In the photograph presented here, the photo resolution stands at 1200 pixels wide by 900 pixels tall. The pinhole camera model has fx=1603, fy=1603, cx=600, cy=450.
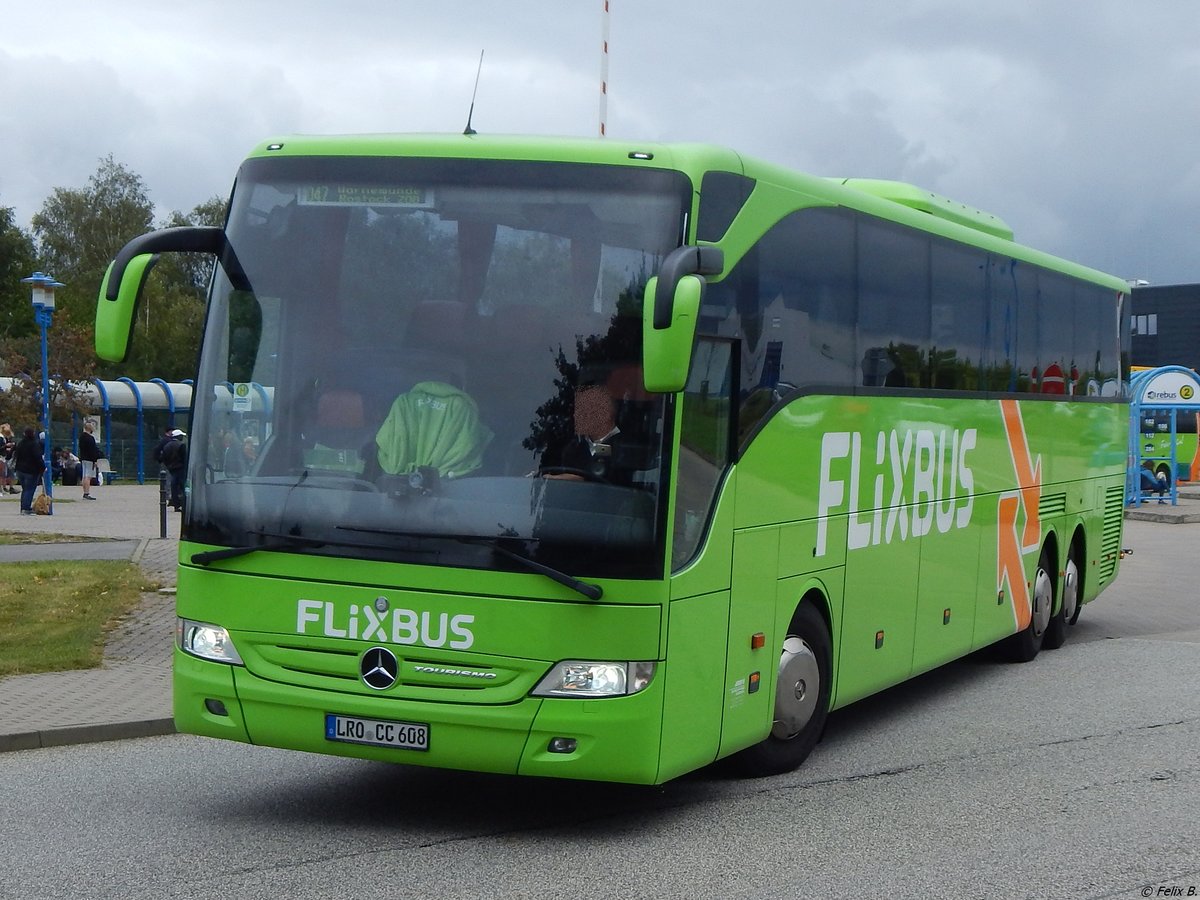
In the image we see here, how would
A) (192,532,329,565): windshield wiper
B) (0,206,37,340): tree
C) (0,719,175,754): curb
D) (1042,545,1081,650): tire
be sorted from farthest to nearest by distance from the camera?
(0,206,37,340): tree, (1042,545,1081,650): tire, (0,719,175,754): curb, (192,532,329,565): windshield wiper

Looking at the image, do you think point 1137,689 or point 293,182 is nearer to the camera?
point 293,182

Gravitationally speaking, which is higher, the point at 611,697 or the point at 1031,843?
the point at 611,697

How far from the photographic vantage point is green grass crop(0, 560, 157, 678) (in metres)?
12.2

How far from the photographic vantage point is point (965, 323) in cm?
1179

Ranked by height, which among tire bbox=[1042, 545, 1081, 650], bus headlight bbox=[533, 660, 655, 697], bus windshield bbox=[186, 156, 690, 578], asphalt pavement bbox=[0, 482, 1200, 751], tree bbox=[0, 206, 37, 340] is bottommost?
asphalt pavement bbox=[0, 482, 1200, 751]

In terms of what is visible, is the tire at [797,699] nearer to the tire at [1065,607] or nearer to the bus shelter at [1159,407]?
the tire at [1065,607]

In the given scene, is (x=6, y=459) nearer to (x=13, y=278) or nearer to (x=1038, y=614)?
(x=1038, y=614)

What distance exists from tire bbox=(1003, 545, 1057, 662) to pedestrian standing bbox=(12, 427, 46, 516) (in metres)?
21.2

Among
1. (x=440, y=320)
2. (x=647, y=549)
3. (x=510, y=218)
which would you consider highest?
(x=510, y=218)

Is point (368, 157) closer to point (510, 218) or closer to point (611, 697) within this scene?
point (510, 218)

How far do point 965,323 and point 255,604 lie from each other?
254 inches

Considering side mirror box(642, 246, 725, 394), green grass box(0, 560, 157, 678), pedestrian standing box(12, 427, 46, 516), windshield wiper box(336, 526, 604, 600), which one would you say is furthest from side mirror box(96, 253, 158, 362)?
pedestrian standing box(12, 427, 46, 516)

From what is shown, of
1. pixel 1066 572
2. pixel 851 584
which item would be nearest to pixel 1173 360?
pixel 1066 572

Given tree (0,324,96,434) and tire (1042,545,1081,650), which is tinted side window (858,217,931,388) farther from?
tree (0,324,96,434)
